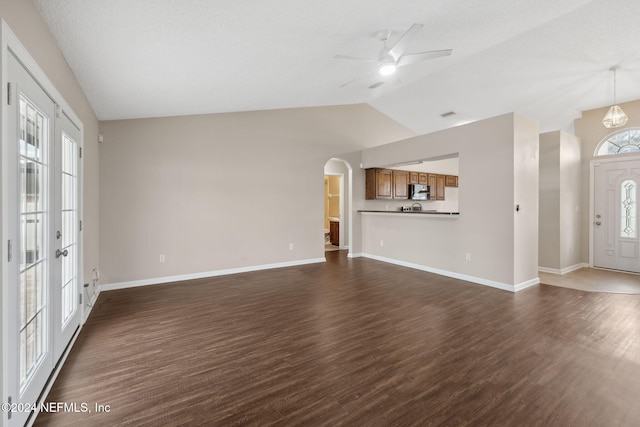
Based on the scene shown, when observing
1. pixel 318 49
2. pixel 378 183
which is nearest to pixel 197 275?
pixel 318 49

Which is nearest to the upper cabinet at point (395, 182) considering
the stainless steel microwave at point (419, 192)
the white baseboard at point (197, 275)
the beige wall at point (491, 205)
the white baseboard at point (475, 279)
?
the stainless steel microwave at point (419, 192)

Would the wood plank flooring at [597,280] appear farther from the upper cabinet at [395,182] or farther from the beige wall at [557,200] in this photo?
the upper cabinet at [395,182]

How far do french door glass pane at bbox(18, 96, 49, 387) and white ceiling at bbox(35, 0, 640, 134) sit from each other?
0.81 metres

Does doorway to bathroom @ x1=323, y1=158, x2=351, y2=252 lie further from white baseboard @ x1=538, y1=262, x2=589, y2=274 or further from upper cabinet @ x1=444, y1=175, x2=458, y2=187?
white baseboard @ x1=538, y1=262, x2=589, y2=274

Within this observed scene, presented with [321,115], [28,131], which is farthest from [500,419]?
[321,115]

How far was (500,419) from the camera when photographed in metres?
1.64

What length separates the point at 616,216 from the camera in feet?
17.8

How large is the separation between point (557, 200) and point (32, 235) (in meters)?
7.14

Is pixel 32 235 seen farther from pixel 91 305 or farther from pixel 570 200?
pixel 570 200

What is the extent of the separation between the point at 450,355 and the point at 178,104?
178 inches

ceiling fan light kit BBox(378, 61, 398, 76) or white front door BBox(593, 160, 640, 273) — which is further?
white front door BBox(593, 160, 640, 273)

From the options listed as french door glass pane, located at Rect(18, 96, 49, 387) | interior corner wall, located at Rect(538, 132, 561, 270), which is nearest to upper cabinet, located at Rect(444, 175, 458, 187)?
interior corner wall, located at Rect(538, 132, 561, 270)

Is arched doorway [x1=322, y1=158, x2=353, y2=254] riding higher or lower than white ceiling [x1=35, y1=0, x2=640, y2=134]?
lower

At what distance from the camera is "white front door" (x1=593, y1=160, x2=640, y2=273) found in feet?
17.1
